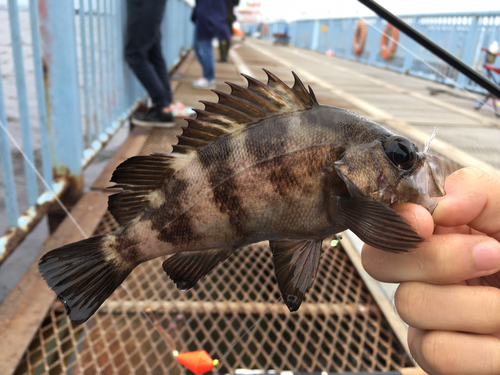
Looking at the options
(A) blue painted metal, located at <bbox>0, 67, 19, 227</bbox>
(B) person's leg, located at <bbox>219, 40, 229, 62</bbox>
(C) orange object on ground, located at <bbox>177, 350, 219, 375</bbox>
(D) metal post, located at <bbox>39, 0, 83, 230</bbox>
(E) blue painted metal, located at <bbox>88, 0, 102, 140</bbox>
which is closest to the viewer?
(C) orange object on ground, located at <bbox>177, 350, 219, 375</bbox>

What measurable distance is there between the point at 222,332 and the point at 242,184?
1010 mm

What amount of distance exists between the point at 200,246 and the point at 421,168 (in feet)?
0.96

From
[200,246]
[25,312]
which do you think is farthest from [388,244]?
[25,312]

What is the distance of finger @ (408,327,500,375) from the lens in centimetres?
61

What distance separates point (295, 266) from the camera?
459 millimetres

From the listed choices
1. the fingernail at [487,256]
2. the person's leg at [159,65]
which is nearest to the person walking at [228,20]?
the person's leg at [159,65]

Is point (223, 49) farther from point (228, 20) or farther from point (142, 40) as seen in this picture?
point (142, 40)

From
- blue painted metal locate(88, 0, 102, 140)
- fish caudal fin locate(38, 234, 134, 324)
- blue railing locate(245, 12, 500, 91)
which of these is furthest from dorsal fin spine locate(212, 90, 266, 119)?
blue painted metal locate(88, 0, 102, 140)

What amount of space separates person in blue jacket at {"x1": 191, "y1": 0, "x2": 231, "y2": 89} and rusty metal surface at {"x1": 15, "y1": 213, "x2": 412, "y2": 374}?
12.1 ft

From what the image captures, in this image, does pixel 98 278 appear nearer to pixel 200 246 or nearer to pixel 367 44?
pixel 200 246

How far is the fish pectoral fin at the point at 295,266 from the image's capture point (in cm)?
45

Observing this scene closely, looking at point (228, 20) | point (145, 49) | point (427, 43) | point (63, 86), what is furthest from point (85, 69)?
point (228, 20)

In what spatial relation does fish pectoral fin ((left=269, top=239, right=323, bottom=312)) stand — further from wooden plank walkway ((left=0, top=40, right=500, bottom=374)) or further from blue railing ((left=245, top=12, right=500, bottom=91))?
blue railing ((left=245, top=12, right=500, bottom=91))

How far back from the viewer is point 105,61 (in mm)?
2889
